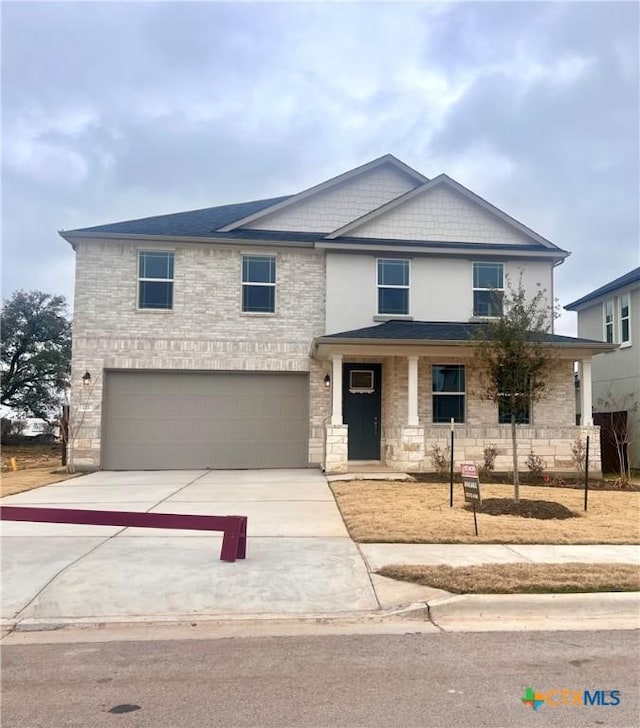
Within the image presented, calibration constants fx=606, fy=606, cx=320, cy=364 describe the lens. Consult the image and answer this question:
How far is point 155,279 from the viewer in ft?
55.1

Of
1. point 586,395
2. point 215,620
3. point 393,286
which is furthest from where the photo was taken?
point 393,286

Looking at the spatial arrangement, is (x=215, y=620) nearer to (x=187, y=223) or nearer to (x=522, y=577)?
(x=522, y=577)

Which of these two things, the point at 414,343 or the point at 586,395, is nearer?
the point at 414,343

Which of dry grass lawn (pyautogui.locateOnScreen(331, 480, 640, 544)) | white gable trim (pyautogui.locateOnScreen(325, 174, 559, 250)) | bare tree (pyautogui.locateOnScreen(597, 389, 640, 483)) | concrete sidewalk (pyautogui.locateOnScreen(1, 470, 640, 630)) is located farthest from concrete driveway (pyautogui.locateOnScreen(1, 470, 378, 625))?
bare tree (pyautogui.locateOnScreen(597, 389, 640, 483))

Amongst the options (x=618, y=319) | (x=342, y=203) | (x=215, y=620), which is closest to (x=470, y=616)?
(x=215, y=620)

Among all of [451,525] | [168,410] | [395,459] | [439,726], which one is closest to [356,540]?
[451,525]

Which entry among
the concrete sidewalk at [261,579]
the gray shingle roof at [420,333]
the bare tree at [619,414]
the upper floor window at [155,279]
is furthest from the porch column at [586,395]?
the upper floor window at [155,279]

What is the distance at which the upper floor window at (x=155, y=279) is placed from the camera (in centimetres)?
1673

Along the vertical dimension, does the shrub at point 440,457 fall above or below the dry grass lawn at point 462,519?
above

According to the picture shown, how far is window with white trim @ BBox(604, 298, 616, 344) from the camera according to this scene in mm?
21016

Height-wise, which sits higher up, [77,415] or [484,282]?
[484,282]

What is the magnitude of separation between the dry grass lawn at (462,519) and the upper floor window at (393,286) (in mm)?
6211

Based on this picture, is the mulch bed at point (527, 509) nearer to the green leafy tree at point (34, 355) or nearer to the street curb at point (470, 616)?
the street curb at point (470, 616)

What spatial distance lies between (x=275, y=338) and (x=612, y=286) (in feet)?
39.1
